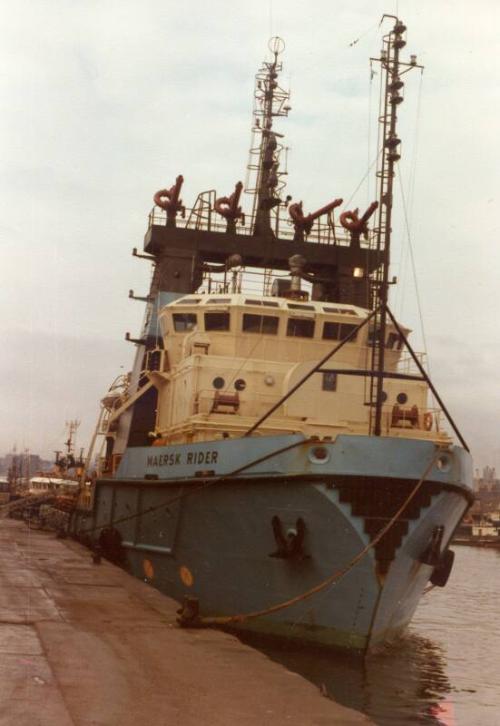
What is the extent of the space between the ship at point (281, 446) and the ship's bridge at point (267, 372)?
0.12 feet

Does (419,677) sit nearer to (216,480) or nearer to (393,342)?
(216,480)

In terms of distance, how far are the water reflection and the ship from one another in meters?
0.34

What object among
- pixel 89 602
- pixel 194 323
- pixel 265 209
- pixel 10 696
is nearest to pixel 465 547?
pixel 265 209

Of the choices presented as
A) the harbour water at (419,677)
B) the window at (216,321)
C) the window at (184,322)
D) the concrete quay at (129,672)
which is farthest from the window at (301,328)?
the concrete quay at (129,672)

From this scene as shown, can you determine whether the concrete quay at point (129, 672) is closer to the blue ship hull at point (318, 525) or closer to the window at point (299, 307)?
the blue ship hull at point (318, 525)

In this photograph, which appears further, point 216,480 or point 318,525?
point 216,480

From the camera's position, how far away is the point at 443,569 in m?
17.8

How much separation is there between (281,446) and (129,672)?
6425 millimetres

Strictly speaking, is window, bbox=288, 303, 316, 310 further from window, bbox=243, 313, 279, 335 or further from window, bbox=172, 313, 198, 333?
window, bbox=172, 313, 198, 333

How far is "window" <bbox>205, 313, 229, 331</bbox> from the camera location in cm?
2033

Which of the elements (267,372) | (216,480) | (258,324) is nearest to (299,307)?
(258,324)

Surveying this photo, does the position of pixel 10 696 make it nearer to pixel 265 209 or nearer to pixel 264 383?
pixel 264 383

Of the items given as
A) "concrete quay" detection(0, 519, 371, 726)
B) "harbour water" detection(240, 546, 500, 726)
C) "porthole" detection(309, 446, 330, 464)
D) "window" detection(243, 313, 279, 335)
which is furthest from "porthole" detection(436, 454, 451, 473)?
"window" detection(243, 313, 279, 335)

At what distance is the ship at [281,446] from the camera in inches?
584
